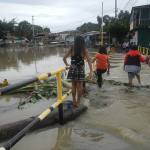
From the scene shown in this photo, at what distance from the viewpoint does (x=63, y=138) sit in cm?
658

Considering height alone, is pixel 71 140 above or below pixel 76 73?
below

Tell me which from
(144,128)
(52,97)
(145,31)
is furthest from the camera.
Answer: (145,31)

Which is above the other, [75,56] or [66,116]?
[75,56]

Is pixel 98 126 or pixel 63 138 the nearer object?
pixel 63 138

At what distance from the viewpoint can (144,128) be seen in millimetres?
7066

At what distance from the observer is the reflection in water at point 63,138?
241 inches

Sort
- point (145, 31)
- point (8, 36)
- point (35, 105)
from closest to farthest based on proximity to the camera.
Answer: point (35, 105) < point (145, 31) < point (8, 36)

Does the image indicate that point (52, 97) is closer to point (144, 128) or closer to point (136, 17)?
point (144, 128)

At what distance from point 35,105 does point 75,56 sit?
82.6 inches

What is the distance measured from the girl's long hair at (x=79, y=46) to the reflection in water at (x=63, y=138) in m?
1.78

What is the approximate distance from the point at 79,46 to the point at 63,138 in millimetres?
2375

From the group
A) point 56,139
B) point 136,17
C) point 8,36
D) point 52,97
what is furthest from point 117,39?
point 56,139

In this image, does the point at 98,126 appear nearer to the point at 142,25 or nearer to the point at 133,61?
the point at 133,61

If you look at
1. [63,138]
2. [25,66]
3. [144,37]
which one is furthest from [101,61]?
[144,37]
